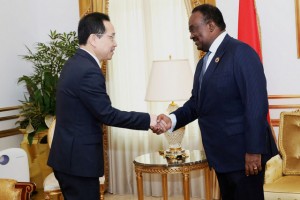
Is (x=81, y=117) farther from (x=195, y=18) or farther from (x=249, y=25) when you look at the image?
(x=249, y=25)

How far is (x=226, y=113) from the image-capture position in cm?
219

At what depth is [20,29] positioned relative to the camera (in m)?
4.84

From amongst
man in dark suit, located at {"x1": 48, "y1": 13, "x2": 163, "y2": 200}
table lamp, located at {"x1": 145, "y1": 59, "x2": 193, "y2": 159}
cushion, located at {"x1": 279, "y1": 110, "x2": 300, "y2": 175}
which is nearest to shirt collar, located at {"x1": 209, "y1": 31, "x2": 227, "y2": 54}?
man in dark suit, located at {"x1": 48, "y1": 13, "x2": 163, "y2": 200}

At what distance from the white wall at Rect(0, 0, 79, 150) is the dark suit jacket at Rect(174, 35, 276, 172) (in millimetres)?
2833

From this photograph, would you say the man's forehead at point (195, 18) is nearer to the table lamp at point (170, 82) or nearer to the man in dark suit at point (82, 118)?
the man in dark suit at point (82, 118)

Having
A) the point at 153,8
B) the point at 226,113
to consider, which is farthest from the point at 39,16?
the point at 226,113

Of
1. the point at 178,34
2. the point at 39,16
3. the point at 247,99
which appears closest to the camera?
the point at 247,99

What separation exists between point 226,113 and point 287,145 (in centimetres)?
142

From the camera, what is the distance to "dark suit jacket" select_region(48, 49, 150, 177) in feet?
7.44

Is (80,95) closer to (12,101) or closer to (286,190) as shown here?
(286,190)

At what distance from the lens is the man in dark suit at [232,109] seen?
208 centimetres

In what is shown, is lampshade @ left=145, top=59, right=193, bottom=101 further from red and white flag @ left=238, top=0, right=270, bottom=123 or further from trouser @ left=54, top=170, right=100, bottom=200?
trouser @ left=54, top=170, right=100, bottom=200

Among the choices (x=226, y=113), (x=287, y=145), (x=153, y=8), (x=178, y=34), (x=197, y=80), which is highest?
(x=153, y=8)

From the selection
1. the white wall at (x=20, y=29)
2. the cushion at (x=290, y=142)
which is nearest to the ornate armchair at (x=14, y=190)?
the cushion at (x=290, y=142)
